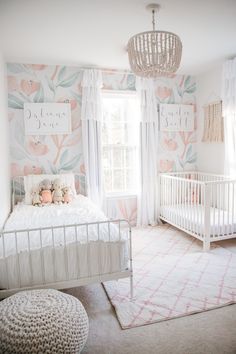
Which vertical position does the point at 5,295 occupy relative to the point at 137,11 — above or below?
below

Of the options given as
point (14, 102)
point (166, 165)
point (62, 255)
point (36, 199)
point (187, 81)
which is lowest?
point (62, 255)

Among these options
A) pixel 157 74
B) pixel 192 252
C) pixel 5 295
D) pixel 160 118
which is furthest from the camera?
pixel 160 118

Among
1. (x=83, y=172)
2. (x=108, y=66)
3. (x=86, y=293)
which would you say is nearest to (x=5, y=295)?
(x=86, y=293)

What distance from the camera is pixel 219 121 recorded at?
373cm

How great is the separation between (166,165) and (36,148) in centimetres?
196

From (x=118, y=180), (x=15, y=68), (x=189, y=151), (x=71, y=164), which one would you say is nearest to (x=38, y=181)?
(x=71, y=164)

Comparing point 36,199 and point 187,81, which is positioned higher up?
point 187,81

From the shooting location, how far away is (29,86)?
3.52 m

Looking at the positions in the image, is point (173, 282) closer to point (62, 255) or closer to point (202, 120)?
point (62, 255)

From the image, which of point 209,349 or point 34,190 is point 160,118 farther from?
point 209,349

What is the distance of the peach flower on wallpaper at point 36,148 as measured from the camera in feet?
11.7

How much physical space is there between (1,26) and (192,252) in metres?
2.98

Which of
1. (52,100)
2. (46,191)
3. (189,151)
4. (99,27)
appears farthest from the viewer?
(189,151)

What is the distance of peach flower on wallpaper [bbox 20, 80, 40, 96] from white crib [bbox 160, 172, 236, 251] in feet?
7.06
